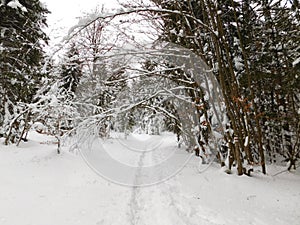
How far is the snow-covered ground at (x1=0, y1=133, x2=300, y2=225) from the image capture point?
3631 mm

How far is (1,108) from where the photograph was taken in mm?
9250

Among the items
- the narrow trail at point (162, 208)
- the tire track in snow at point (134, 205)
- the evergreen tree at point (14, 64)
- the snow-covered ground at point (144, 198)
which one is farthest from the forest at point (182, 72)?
the narrow trail at point (162, 208)

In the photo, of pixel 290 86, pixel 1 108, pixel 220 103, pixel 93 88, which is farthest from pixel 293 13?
pixel 1 108

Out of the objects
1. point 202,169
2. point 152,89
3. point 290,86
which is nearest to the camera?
point 290,86

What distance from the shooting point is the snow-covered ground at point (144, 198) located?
3.63 m

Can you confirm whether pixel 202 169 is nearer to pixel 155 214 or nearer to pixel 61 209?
pixel 155 214

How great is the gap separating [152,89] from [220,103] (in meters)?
2.79

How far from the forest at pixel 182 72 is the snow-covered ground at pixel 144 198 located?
2.85 ft

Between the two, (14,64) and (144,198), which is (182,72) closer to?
(144,198)

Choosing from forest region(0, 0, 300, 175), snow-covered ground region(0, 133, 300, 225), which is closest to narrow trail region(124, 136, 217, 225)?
snow-covered ground region(0, 133, 300, 225)

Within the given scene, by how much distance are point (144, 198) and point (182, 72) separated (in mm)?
3683

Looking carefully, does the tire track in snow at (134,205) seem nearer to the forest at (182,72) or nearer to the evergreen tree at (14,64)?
the forest at (182,72)

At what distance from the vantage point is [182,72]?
266 inches

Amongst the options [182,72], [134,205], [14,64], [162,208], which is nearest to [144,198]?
[134,205]
